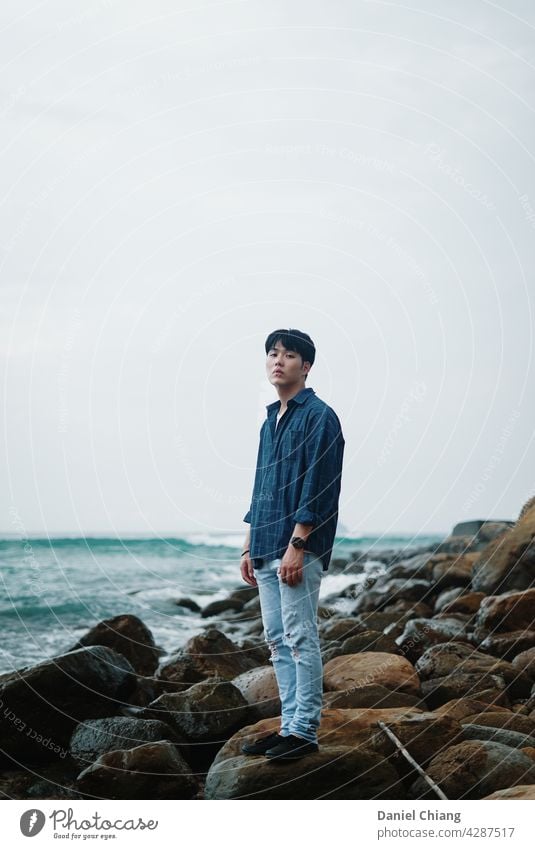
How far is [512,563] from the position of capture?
8.17m

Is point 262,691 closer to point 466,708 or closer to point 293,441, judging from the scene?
point 466,708

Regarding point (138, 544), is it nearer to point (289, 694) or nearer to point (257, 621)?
point (257, 621)

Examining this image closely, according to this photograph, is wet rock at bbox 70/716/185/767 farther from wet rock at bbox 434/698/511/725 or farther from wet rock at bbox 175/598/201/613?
wet rock at bbox 175/598/201/613

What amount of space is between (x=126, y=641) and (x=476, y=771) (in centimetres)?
343

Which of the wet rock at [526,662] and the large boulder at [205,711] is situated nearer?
the large boulder at [205,711]

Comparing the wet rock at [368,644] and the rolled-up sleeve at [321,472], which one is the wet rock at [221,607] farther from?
the rolled-up sleeve at [321,472]

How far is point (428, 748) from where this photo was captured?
157 inches

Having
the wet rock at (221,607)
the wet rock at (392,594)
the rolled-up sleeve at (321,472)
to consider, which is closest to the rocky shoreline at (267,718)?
the rolled-up sleeve at (321,472)

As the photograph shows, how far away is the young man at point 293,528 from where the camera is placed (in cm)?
344

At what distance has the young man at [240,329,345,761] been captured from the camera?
3439 millimetres

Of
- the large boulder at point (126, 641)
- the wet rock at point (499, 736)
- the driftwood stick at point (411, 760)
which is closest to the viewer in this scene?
the driftwood stick at point (411, 760)

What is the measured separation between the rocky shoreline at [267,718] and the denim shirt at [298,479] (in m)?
0.91

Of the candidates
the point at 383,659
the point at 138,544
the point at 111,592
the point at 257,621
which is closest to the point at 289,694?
the point at 383,659

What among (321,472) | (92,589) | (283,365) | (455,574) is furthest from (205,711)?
(92,589)
